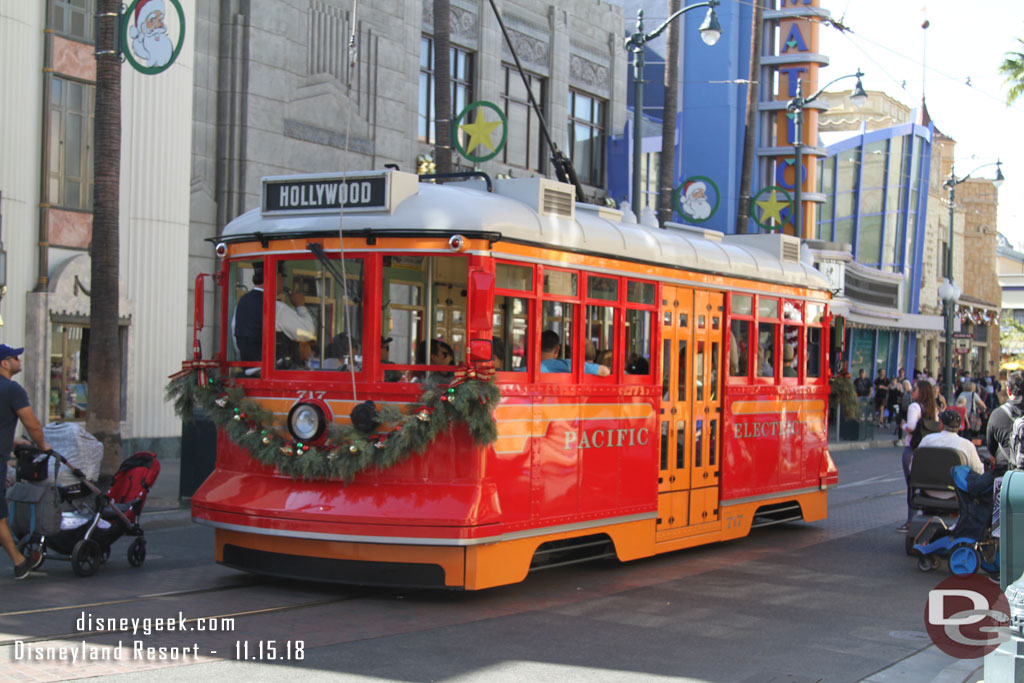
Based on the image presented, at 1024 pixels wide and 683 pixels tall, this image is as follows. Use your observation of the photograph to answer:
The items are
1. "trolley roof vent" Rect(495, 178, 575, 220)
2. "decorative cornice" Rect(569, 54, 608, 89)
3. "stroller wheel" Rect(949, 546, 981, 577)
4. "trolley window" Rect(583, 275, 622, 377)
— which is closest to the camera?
"trolley roof vent" Rect(495, 178, 575, 220)

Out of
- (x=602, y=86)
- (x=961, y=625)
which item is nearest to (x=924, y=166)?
(x=602, y=86)

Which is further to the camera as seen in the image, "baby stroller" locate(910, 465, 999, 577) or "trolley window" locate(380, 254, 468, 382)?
"baby stroller" locate(910, 465, 999, 577)

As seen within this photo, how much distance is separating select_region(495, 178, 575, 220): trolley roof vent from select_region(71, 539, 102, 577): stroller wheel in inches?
175

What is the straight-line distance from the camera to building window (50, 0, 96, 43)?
1800 cm

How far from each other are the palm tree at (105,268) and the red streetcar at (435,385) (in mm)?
5196

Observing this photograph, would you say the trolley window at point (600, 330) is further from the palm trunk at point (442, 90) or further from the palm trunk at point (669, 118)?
the palm trunk at point (669, 118)

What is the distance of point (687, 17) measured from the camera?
1661 inches

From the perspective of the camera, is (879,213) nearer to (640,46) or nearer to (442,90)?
(640,46)

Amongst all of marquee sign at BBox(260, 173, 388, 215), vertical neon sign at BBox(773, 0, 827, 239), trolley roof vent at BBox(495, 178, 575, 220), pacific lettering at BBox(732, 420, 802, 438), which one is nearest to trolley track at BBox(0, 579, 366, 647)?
marquee sign at BBox(260, 173, 388, 215)

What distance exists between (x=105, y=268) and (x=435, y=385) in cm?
726

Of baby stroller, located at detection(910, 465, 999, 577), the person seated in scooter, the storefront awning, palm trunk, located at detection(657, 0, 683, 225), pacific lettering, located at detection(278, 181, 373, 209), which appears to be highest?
palm trunk, located at detection(657, 0, 683, 225)

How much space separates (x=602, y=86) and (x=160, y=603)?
27.1 metres

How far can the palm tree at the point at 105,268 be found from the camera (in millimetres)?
14328

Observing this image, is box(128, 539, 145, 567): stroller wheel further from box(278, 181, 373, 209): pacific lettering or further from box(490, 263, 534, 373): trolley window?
box(490, 263, 534, 373): trolley window
